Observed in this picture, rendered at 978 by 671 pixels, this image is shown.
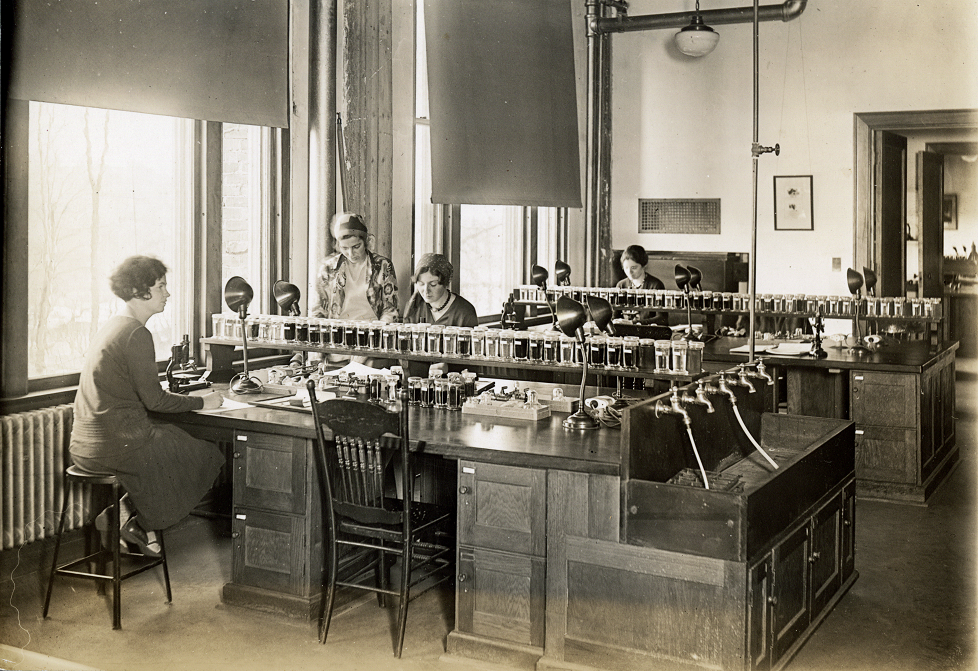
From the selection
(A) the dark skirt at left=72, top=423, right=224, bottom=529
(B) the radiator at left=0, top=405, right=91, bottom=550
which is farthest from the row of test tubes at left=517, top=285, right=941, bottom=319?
(B) the radiator at left=0, top=405, right=91, bottom=550

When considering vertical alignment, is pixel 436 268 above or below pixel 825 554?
above

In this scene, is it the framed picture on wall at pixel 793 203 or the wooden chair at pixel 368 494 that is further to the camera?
the framed picture on wall at pixel 793 203

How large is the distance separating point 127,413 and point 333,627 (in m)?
1.19

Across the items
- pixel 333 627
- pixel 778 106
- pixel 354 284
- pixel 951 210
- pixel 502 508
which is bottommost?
pixel 333 627

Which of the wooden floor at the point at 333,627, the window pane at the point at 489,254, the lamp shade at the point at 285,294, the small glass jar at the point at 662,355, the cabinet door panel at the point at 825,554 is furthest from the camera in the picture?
the window pane at the point at 489,254

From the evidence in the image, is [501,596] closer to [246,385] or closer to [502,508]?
[502,508]

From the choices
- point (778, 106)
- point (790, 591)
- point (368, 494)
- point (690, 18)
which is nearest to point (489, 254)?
point (690, 18)

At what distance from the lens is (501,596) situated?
3.53m

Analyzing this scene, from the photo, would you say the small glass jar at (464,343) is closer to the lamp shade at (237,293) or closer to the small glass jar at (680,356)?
the small glass jar at (680,356)

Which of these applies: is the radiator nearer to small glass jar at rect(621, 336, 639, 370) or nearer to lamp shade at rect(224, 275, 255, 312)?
lamp shade at rect(224, 275, 255, 312)

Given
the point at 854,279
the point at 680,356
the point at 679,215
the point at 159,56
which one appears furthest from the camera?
the point at 679,215

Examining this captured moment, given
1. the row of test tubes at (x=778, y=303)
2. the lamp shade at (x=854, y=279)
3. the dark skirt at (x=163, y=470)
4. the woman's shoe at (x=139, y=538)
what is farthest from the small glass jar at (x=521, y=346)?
the lamp shade at (x=854, y=279)

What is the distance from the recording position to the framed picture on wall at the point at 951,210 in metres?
13.8

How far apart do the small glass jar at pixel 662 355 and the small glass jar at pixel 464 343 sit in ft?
2.74
